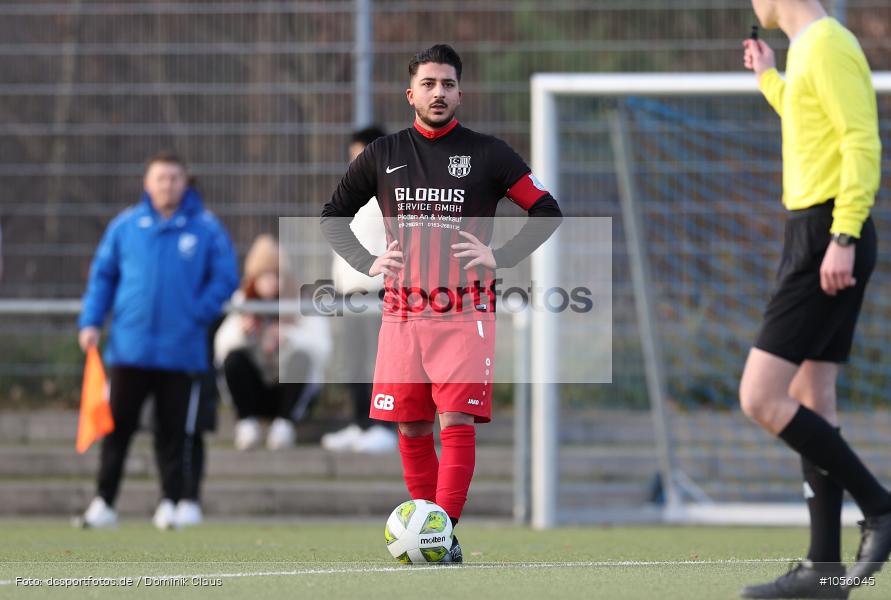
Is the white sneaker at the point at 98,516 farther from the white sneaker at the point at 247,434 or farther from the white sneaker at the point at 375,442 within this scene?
the white sneaker at the point at 375,442

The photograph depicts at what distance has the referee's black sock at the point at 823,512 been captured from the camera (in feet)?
14.9

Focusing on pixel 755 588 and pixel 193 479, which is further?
pixel 193 479

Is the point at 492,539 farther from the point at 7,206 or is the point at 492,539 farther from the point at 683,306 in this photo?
the point at 7,206

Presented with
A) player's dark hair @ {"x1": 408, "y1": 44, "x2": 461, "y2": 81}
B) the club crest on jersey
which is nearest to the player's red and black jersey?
the club crest on jersey

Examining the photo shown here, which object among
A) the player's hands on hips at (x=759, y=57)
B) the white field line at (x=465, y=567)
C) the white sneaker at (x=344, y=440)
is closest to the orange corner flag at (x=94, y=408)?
the white sneaker at (x=344, y=440)

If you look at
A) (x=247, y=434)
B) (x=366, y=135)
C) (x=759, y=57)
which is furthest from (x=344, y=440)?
(x=759, y=57)

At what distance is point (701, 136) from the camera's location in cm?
994

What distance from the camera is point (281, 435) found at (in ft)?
34.1

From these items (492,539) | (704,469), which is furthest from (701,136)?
(492,539)

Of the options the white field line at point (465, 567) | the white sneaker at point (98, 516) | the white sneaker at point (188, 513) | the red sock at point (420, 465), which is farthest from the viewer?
the white sneaker at point (188, 513)

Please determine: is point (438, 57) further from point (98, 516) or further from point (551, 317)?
point (98, 516)

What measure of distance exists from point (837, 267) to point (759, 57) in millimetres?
968

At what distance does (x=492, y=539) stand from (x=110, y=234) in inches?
110

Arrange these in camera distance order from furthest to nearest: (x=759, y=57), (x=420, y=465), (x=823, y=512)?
1. (x=420, y=465)
2. (x=759, y=57)
3. (x=823, y=512)
